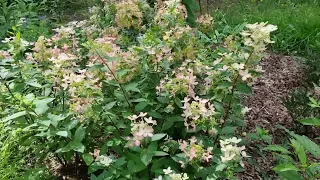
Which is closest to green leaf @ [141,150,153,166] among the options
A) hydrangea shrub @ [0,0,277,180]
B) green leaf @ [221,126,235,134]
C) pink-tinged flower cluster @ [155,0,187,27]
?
hydrangea shrub @ [0,0,277,180]

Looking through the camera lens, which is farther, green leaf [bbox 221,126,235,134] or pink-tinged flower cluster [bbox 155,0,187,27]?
pink-tinged flower cluster [bbox 155,0,187,27]

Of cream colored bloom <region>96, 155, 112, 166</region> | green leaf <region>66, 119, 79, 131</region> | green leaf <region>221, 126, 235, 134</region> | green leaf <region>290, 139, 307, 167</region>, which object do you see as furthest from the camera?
green leaf <region>221, 126, 235, 134</region>

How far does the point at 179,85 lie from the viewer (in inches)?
81.0

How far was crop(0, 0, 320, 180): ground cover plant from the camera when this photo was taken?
2000mm

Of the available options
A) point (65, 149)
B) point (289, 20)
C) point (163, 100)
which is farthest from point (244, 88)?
point (289, 20)

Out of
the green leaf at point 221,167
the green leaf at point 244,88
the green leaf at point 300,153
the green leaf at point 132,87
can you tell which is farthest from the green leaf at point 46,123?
the green leaf at point 300,153

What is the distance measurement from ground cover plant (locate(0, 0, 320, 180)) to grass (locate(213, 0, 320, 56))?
7.09ft

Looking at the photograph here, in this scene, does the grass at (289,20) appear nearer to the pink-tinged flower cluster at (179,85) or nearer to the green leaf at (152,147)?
the pink-tinged flower cluster at (179,85)

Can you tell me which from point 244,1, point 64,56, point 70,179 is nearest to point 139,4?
point 64,56

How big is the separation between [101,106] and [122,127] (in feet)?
0.51

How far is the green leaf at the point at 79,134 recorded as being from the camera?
2127mm

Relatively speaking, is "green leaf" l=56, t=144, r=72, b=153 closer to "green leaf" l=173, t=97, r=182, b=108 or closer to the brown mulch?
"green leaf" l=173, t=97, r=182, b=108

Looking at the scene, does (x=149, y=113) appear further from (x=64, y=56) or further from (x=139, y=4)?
Result: (x=139, y=4)

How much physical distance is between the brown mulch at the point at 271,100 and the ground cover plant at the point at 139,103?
1.92ft
